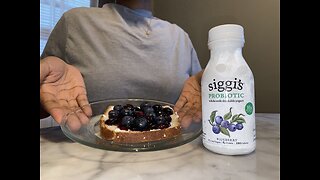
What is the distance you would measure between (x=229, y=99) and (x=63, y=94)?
427 mm

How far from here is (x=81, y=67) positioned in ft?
2.88

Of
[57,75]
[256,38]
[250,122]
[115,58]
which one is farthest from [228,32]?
[256,38]

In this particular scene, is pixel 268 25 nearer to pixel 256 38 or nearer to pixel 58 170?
pixel 256 38

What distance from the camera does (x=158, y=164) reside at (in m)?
0.30

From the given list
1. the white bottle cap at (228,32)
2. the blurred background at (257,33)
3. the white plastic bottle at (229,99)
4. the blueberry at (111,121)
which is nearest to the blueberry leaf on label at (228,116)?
the white plastic bottle at (229,99)

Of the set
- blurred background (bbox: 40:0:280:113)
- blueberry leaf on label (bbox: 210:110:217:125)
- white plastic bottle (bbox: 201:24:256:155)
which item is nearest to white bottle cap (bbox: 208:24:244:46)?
white plastic bottle (bbox: 201:24:256:155)

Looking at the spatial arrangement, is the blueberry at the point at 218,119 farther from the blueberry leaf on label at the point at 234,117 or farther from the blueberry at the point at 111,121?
the blueberry at the point at 111,121

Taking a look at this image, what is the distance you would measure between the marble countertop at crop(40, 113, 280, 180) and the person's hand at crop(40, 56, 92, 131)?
0.08 m

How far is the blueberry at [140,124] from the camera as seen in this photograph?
41 centimetres

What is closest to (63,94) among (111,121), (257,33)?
(111,121)

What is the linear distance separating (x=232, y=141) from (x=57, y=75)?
1.53ft

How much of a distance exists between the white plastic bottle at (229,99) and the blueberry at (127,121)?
0.48ft

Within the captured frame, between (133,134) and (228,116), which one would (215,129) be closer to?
(228,116)
